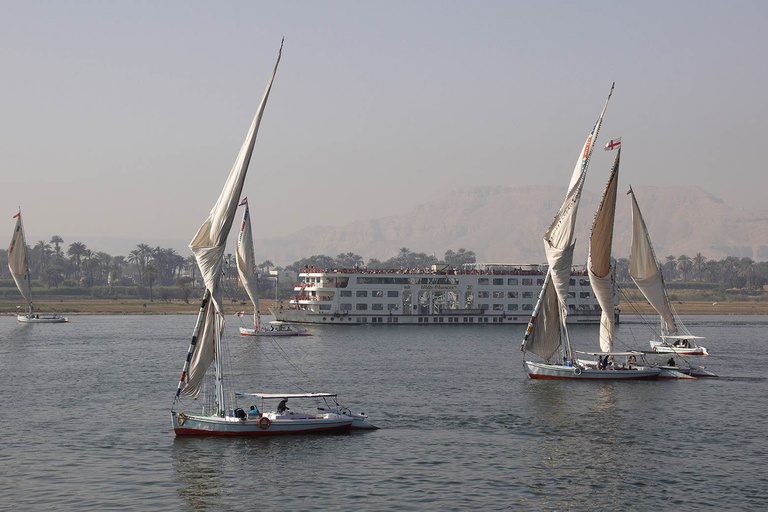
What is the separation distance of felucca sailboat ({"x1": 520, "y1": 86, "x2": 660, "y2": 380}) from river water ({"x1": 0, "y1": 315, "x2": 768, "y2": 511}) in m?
1.70

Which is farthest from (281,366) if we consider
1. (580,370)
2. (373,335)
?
(373,335)

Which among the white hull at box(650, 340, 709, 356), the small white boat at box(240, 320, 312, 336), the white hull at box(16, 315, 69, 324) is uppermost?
the white hull at box(16, 315, 69, 324)

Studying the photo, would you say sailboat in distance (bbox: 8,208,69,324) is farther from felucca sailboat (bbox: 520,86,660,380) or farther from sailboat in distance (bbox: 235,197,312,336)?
felucca sailboat (bbox: 520,86,660,380)

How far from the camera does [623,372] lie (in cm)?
6888

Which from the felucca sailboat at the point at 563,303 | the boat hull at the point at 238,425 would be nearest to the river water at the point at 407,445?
the boat hull at the point at 238,425

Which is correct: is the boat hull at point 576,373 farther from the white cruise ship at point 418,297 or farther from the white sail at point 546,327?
the white cruise ship at point 418,297

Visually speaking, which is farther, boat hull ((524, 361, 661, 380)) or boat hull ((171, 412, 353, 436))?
boat hull ((524, 361, 661, 380))

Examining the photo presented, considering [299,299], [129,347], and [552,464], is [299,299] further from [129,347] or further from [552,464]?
[552,464]

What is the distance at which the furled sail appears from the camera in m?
72.2

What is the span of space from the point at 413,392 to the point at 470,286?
259 ft

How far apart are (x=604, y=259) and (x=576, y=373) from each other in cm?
1063

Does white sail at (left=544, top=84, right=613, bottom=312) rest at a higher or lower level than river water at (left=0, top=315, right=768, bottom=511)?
higher

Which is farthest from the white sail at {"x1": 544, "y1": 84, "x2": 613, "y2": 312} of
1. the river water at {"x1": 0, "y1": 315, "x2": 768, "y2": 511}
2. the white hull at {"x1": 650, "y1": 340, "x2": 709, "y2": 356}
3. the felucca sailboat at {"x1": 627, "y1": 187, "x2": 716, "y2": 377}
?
the white hull at {"x1": 650, "y1": 340, "x2": 709, "y2": 356}

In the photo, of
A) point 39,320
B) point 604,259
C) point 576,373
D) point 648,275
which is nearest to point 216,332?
point 576,373
